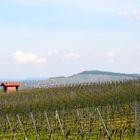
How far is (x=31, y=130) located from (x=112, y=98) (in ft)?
52.4

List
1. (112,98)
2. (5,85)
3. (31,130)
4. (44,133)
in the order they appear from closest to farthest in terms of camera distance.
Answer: (44,133)
(31,130)
(112,98)
(5,85)

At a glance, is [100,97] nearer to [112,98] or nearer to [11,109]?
[112,98]

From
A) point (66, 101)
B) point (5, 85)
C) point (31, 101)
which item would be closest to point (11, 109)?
point (31, 101)

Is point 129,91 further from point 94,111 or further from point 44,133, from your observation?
point 44,133

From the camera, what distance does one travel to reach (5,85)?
263 ft

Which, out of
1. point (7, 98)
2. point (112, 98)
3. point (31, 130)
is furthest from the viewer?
point (7, 98)

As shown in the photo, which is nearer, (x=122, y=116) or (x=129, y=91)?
(x=122, y=116)

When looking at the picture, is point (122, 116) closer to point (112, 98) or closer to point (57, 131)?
point (57, 131)

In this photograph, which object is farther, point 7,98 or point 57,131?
point 7,98

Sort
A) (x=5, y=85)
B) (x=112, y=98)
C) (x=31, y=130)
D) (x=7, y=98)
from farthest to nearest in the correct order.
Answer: (x=5, y=85), (x=7, y=98), (x=112, y=98), (x=31, y=130)

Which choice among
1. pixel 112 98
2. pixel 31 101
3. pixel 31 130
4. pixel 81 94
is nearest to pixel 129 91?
pixel 112 98

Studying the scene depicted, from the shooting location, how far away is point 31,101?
5097cm

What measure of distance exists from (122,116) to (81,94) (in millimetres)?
19140

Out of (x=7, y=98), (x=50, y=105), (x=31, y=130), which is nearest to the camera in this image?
(x=31, y=130)
